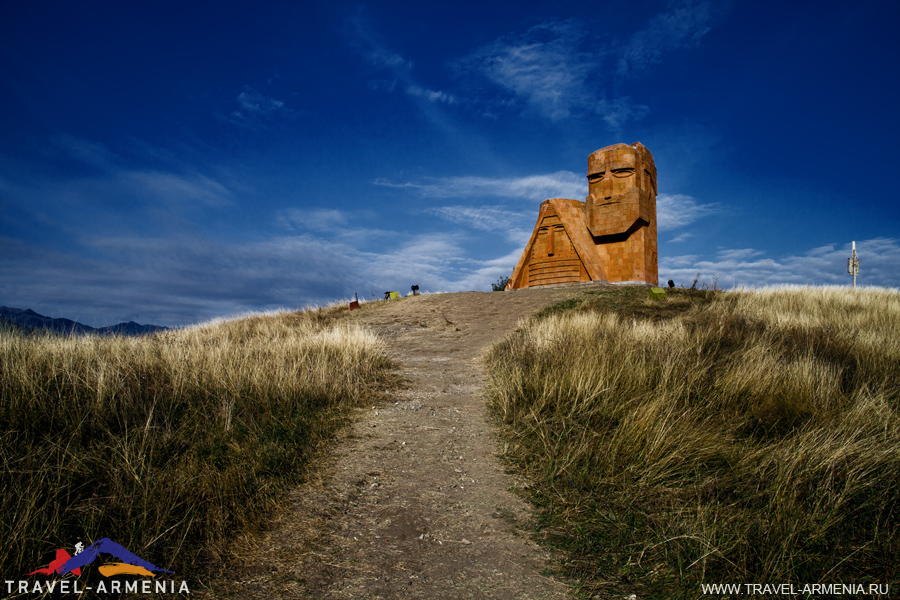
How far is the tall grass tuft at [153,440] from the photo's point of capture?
2.80m

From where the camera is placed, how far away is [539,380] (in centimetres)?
581

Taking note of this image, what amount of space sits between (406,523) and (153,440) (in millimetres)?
2413

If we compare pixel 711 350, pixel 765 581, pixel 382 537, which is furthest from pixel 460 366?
pixel 765 581

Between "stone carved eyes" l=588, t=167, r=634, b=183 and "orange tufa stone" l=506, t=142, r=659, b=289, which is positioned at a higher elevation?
"stone carved eyes" l=588, t=167, r=634, b=183

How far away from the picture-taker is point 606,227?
2091 cm

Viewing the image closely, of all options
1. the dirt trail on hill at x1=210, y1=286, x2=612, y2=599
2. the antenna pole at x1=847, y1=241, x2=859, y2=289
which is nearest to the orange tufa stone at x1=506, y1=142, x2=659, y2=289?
the antenna pole at x1=847, y1=241, x2=859, y2=289

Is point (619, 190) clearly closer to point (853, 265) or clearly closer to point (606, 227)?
point (606, 227)

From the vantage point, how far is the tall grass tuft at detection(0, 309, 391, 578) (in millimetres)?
2801

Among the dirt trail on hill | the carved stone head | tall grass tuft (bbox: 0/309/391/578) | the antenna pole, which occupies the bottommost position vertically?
the dirt trail on hill

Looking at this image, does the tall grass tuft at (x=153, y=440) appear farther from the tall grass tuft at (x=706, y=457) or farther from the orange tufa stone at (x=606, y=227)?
the orange tufa stone at (x=606, y=227)

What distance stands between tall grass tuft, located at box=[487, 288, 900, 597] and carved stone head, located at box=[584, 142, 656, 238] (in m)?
13.5
